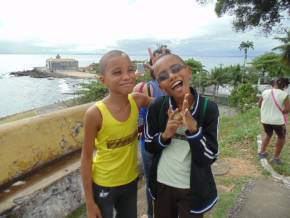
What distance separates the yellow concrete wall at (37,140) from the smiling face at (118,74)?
5.50 feet

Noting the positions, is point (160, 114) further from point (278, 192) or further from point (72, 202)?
point (278, 192)

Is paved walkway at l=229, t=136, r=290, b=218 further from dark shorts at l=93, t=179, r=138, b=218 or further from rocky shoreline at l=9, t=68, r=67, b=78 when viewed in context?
rocky shoreline at l=9, t=68, r=67, b=78

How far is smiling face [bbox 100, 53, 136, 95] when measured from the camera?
194cm

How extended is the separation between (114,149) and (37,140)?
71.8 inches

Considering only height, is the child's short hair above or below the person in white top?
above

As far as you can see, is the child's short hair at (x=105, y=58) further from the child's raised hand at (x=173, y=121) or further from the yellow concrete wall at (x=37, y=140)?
the yellow concrete wall at (x=37, y=140)

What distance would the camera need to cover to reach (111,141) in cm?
198

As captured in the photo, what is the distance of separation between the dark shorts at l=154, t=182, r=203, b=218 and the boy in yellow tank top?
25 centimetres

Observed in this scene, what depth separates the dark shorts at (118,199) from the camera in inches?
81.0

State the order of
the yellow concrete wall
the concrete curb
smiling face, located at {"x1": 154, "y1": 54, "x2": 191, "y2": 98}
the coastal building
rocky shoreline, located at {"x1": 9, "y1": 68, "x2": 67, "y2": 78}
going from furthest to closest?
the coastal building
rocky shoreline, located at {"x1": 9, "y1": 68, "x2": 67, "y2": 78}
the concrete curb
the yellow concrete wall
smiling face, located at {"x1": 154, "y1": 54, "x2": 191, "y2": 98}

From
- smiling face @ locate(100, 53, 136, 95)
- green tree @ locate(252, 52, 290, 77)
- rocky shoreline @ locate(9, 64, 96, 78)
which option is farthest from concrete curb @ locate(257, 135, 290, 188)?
rocky shoreline @ locate(9, 64, 96, 78)

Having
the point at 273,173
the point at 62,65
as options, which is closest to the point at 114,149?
the point at 273,173

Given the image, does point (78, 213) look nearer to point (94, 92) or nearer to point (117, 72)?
point (117, 72)

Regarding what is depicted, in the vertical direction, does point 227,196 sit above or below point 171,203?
below
